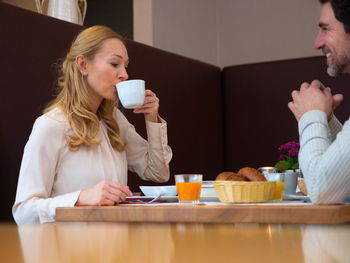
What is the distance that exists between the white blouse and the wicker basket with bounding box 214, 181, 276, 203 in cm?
38

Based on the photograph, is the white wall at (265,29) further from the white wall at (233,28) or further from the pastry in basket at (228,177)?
the pastry in basket at (228,177)

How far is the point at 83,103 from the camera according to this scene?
5.76ft

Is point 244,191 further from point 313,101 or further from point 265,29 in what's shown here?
point 265,29

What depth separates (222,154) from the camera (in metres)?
3.17

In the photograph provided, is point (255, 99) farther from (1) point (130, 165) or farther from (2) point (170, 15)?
(1) point (130, 165)

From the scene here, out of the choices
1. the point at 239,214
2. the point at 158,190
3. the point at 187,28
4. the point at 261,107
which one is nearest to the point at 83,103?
the point at 158,190

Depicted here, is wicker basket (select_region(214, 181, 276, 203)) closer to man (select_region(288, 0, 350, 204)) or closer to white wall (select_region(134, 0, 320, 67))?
man (select_region(288, 0, 350, 204))

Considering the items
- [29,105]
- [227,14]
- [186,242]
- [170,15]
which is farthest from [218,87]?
[186,242]

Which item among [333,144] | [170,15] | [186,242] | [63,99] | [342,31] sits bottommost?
[186,242]

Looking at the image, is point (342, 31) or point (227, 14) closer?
point (342, 31)

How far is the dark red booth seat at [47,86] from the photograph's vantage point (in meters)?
1.83

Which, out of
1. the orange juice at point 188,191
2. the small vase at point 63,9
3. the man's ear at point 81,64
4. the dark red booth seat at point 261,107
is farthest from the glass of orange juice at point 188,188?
the dark red booth seat at point 261,107

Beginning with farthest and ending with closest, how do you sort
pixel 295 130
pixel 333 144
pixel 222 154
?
pixel 222 154
pixel 295 130
pixel 333 144

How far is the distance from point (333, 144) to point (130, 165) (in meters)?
0.92
